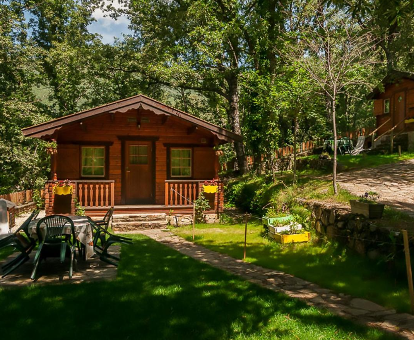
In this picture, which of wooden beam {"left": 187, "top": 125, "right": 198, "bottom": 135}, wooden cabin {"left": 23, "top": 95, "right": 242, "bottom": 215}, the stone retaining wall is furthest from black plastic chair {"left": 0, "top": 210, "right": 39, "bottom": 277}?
wooden beam {"left": 187, "top": 125, "right": 198, "bottom": 135}

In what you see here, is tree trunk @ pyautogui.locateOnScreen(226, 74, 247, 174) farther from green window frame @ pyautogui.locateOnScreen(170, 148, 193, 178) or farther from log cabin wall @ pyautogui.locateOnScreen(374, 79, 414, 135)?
log cabin wall @ pyautogui.locateOnScreen(374, 79, 414, 135)

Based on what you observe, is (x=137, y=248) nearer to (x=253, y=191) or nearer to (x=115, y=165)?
(x=115, y=165)

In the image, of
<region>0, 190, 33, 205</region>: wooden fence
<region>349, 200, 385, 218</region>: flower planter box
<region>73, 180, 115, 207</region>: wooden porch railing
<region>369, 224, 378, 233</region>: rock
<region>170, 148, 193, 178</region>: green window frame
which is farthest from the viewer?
<region>0, 190, 33, 205</region>: wooden fence

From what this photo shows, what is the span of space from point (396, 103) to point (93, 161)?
53.1 feet

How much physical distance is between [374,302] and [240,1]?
58.1 feet

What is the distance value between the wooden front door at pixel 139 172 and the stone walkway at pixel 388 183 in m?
6.83

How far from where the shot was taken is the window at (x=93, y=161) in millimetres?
12992

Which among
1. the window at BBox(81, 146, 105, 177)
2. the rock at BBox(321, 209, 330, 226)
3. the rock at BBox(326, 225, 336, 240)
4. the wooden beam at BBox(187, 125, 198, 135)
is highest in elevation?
the wooden beam at BBox(187, 125, 198, 135)

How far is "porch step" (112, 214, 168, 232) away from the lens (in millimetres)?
11148

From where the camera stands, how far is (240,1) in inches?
739

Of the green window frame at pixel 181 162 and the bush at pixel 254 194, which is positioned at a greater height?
the green window frame at pixel 181 162

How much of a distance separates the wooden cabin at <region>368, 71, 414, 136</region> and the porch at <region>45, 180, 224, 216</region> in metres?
10.3

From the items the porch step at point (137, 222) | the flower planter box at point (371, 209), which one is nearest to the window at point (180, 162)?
the porch step at point (137, 222)

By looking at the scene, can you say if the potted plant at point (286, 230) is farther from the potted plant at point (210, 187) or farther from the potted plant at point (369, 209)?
the potted plant at point (210, 187)
